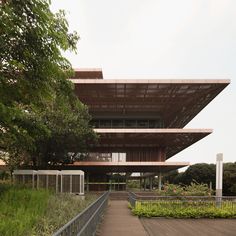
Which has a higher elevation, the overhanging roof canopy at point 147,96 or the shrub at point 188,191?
the overhanging roof canopy at point 147,96

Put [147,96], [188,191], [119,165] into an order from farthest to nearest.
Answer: [119,165]
[147,96]
[188,191]

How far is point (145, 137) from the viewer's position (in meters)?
60.0

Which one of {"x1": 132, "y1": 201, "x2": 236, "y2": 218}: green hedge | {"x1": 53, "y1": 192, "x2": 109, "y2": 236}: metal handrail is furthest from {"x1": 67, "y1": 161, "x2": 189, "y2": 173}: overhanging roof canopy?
{"x1": 53, "y1": 192, "x2": 109, "y2": 236}: metal handrail

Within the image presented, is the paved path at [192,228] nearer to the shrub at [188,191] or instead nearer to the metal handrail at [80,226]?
the shrub at [188,191]

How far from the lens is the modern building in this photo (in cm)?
5194

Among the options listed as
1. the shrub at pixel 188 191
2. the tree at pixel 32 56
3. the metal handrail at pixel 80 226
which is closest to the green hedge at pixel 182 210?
the shrub at pixel 188 191

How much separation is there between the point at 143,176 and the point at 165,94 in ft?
82.5

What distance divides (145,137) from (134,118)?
165 inches

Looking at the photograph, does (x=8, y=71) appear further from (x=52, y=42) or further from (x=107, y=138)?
(x=107, y=138)

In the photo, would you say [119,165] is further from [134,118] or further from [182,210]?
[182,210]

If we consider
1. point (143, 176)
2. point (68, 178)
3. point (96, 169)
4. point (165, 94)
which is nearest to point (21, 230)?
point (68, 178)

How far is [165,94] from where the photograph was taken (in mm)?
53938

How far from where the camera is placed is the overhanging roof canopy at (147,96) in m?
50.7

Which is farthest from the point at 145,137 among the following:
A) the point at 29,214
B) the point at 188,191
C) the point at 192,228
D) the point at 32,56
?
the point at 29,214
